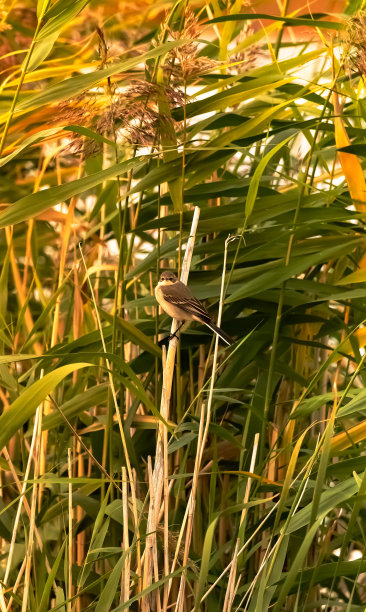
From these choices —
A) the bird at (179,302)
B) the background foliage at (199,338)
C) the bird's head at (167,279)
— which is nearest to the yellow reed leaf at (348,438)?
the background foliage at (199,338)

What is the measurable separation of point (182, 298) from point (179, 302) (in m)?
0.01

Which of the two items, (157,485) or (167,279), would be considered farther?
(167,279)

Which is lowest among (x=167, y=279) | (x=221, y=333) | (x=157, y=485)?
(x=157, y=485)

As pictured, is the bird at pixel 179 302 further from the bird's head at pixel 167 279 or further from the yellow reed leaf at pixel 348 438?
the yellow reed leaf at pixel 348 438

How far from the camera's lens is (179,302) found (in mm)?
1453

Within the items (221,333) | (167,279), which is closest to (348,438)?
(221,333)

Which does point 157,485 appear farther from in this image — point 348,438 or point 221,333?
point 348,438

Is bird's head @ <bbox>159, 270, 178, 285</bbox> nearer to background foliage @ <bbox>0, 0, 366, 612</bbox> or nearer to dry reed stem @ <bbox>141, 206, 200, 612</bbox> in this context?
background foliage @ <bbox>0, 0, 366, 612</bbox>

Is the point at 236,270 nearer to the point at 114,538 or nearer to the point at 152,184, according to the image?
the point at 152,184

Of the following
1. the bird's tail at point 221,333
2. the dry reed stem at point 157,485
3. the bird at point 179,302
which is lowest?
the dry reed stem at point 157,485

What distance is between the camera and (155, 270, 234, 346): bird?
1.45 m

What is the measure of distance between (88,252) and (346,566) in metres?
1.09

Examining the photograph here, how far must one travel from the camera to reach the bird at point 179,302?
1454mm

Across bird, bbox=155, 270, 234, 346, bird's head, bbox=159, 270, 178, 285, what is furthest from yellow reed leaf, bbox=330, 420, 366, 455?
bird's head, bbox=159, 270, 178, 285
